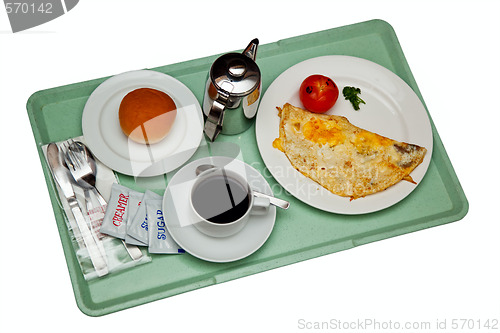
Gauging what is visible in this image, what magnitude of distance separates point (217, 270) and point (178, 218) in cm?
26

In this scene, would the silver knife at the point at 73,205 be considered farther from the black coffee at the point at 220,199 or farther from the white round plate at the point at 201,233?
the black coffee at the point at 220,199

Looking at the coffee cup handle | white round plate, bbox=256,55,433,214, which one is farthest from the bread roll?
the coffee cup handle

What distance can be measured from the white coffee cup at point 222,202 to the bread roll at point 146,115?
1.04 feet

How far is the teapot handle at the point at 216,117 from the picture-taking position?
7.10 feet

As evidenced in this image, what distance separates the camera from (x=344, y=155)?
2334 millimetres

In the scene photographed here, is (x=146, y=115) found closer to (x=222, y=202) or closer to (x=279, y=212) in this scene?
(x=222, y=202)

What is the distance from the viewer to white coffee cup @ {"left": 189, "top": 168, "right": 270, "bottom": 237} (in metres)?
2.03

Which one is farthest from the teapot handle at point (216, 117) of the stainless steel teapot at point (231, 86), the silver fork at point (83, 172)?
the silver fork at point (83, 172)

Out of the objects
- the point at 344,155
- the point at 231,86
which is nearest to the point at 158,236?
the point at 231,86

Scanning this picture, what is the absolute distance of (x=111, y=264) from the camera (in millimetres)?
2150

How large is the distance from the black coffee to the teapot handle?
0.25 meters

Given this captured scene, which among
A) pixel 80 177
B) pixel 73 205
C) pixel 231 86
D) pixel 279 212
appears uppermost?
pixel 231 86

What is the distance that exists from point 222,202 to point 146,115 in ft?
1.59

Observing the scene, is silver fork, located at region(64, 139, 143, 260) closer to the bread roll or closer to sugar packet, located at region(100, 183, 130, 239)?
sugar packet, located at region(100, 183, 130, 239)
